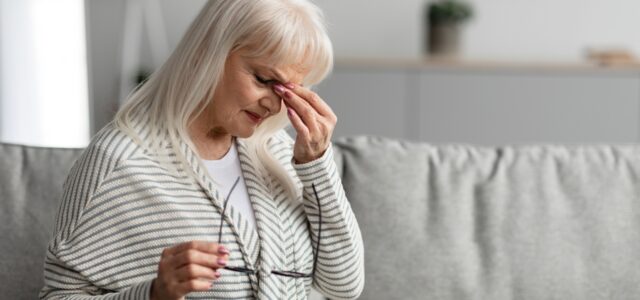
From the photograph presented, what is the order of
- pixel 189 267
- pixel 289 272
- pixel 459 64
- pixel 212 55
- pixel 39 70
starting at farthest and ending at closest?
pixel 459 64, pixel 39 70, pixel 289 272, pixel 212 55, pixel 189 267

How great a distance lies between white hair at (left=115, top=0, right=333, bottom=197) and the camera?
1470mm

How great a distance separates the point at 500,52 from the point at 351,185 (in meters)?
2.56

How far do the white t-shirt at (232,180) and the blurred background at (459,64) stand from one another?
1994mm

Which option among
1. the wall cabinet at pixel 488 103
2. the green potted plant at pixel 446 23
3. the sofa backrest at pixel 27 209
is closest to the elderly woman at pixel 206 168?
the sofa backrest at pixel 27 209

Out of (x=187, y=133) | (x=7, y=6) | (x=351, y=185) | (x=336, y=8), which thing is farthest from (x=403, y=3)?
(x=187, y=133)

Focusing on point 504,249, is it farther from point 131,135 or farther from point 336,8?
point 336,8

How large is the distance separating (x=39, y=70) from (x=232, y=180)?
1.16 m

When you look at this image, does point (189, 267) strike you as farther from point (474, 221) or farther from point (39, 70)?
point (39, 70)

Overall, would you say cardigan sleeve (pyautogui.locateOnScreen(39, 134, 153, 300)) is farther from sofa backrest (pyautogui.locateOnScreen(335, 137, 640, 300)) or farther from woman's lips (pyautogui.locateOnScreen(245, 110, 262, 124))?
sofa backrest (pyautogui.locateOnScreen(335, 137, 640, 300))

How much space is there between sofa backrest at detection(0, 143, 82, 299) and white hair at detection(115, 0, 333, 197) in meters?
0.37

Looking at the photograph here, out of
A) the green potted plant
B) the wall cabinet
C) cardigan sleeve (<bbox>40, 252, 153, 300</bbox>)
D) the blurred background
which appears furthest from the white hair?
the green potted plant

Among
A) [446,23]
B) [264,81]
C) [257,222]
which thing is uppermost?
[446,23]

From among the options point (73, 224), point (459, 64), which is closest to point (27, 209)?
point (73, 224)

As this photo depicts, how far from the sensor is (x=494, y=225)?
6.22 feet
